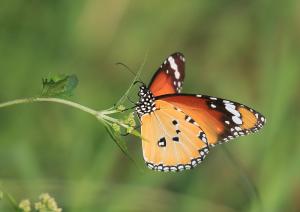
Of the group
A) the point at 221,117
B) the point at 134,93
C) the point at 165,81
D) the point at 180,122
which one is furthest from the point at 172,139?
the point at 134,93

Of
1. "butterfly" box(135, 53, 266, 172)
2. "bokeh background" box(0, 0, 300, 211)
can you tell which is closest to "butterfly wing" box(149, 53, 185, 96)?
"butterfly" box(135, 53, 266, 172)

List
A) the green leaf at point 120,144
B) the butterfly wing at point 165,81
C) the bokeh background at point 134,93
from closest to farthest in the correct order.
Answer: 1. the green leaf at point 120,144
2. the butterfly wing at point 165,81
3. the bokeh background at point 134,93

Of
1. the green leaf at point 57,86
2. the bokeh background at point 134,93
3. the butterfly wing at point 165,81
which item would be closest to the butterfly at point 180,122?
the butterfly wing at point 165,81

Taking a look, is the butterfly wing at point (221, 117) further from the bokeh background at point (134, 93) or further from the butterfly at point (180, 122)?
the bokeh background at point (134, 93)

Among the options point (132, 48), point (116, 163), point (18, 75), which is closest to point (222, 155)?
point (116, 163)

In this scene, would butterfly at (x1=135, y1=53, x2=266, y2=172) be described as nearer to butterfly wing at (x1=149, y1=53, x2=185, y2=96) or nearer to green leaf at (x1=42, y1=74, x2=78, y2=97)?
butterfly wing at (x1=149, y1=53, x2=185, y2=96)

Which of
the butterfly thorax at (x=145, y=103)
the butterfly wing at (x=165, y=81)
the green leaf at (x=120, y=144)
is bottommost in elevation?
the green leaf at (x=120, y=144)

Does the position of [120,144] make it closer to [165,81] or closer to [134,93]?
[165,81]

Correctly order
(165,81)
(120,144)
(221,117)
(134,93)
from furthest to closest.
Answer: (134,93) < (221,117) < (165,81) < (120,144)

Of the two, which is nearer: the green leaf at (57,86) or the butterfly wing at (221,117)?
the green leaf at (57,86)
